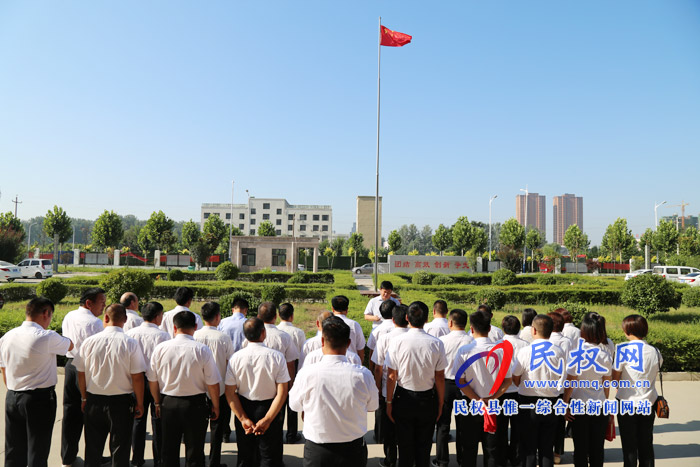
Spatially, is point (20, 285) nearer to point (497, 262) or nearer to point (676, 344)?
point (676, 344)

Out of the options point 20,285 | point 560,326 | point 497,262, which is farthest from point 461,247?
point 560,326

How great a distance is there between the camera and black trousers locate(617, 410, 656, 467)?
3.69m

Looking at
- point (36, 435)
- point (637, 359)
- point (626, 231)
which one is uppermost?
point (626, 231)

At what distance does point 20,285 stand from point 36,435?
15.3 m

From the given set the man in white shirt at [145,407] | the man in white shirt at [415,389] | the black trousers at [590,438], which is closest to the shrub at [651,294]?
the black trousers at [590,438]

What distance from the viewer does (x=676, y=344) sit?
23.7 feet

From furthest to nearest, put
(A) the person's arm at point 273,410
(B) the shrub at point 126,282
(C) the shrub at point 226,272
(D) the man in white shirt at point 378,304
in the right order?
(C) the shrub at point 226,272 < (B) the shrub at point 126,282 < (D) the man in white shirt at point 378,304 < (A) the person's arm at point 273,410

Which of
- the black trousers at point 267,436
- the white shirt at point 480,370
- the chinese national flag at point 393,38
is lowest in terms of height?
the black trousers at point 267,436

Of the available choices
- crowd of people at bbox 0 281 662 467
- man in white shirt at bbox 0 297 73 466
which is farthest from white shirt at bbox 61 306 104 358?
man in white shirt at bbox 0 297 73 466

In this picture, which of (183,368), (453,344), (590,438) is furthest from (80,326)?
(590,438)

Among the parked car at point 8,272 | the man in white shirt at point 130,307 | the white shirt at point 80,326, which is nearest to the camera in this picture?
the white shirt at point 80,326

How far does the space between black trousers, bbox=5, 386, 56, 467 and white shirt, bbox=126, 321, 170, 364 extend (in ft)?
2.55

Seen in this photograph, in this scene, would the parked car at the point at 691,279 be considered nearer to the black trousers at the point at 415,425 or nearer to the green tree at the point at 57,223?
the black trousers at the point at 415,425

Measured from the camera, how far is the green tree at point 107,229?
138 ft
